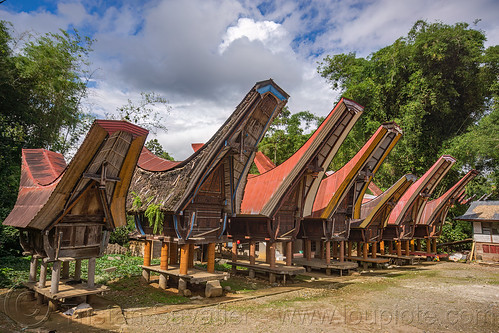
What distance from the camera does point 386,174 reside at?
114 ft

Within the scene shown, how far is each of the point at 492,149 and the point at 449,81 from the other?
9.64m

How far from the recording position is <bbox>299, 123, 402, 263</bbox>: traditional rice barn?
1683cm

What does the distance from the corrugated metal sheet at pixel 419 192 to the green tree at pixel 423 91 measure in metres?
9.82

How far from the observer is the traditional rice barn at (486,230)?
2647 centimetres

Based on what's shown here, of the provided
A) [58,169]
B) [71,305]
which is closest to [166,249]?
[71,305]

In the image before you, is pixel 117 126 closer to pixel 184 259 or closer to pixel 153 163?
pixel 184 259

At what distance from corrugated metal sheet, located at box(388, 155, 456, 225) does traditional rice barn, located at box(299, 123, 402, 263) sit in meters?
6.26

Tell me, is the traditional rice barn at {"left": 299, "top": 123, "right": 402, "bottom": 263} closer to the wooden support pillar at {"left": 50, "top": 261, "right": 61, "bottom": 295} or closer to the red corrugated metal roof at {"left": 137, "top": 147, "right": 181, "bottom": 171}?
the red corrugated metal roof at {"left": 137, "top": 147, "right": 181, "bottom": 171}

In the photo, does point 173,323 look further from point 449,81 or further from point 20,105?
point 449,81

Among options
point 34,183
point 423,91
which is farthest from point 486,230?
point 34,183

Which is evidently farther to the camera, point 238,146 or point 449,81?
point 449,81

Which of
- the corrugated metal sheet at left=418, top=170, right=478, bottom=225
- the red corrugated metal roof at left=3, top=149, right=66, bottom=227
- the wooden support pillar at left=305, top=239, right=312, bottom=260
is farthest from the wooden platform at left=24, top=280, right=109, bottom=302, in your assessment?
the corrugated metal sheet at left=418, top=170, right=478, bottom=225

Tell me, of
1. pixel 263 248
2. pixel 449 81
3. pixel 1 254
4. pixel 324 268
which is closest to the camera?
pixel 1 254

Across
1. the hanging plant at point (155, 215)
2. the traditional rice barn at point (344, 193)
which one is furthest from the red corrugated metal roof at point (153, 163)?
the traditional rice barn at point (344, 193)
